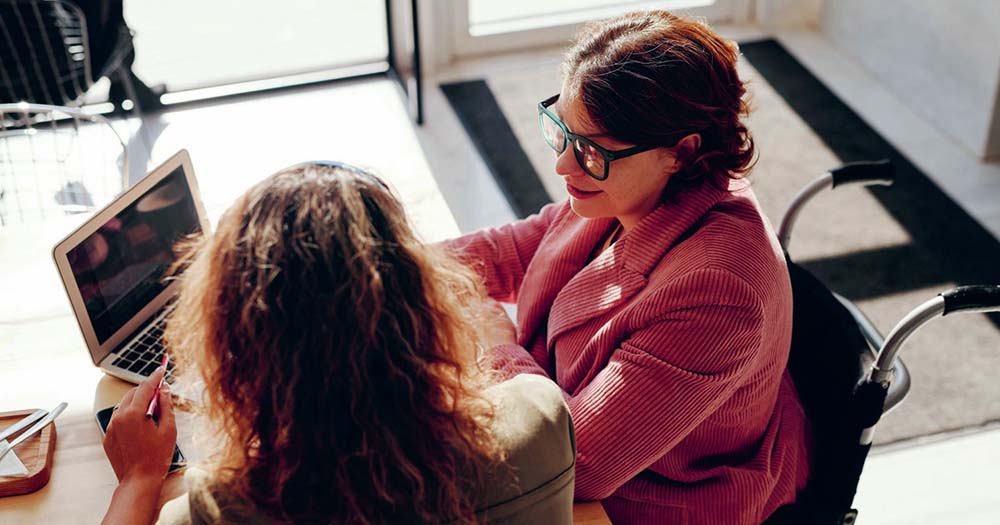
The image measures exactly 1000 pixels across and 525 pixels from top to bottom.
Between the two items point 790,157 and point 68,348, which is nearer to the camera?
point 68,348

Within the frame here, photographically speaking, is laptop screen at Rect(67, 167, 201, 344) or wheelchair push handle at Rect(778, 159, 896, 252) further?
wheelchair push handle at Rect(778, 159, 896, 252)

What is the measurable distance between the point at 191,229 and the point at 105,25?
186cm

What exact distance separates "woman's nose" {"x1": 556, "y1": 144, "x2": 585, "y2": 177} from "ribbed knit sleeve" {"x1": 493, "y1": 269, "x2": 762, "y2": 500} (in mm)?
259

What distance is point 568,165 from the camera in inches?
64.1

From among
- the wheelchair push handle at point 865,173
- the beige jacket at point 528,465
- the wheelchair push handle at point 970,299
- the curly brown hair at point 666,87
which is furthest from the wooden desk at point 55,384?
the wheelchair push handle at point 865,173

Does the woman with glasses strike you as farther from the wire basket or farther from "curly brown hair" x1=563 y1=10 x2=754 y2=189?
the wire basket

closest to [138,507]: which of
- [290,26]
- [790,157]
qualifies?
[790,157]

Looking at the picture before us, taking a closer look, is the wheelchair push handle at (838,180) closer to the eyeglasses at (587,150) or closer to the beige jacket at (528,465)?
the eyeglasses at (587,150)

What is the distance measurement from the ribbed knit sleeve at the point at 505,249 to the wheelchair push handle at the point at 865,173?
21.5 inches

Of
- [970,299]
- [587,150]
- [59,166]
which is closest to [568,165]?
[587,150]

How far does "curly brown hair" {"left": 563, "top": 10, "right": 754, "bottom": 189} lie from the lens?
1506 mm

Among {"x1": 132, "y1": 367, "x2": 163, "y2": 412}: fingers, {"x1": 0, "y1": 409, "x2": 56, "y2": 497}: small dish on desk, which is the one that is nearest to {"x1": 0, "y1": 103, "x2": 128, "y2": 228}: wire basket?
{"x1": 0, "y1": 409, "x2": 56, "y2": 497}: small dish on desk

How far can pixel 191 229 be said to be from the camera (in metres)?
1.80

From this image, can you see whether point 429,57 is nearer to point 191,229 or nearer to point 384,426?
point 191,229
